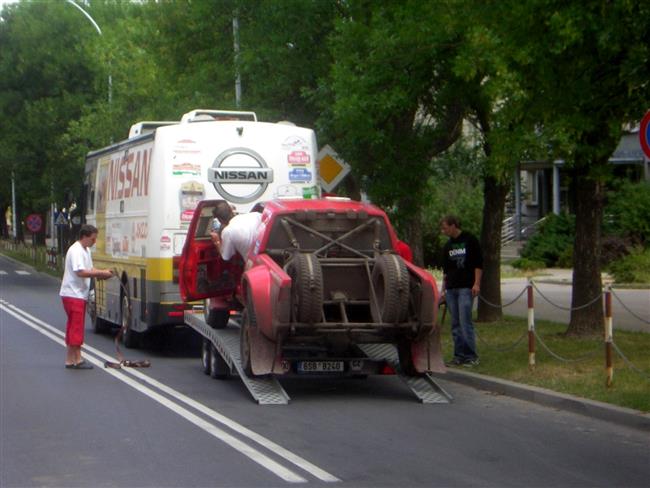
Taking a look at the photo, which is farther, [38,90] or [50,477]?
[38,90]

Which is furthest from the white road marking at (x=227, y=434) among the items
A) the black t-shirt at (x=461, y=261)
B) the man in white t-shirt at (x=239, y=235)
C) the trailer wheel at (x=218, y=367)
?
the black t-shirt at (x=461, y=261)

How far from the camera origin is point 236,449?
33.9 ft

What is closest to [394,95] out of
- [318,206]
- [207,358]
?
[318,206]

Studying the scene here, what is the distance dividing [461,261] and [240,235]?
3.04 metres

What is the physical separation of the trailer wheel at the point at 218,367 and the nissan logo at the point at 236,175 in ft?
11.0

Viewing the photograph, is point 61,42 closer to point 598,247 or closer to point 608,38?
point 598,247

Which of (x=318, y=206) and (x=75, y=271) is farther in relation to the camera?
(x=75, y=271)

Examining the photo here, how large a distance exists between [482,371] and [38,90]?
47.4 metres

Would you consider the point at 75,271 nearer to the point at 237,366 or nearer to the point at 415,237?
the point at 237,366

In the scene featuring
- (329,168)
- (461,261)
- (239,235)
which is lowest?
(461,261)

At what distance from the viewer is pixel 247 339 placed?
13609mm

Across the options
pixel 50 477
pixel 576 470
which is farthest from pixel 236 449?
pixel 576 470

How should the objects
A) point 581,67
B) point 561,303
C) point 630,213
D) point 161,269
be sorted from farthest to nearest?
1. point 630,213
2. point 561,303
3. point 161,269
4. point 581,67

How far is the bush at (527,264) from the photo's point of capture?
131 feet
